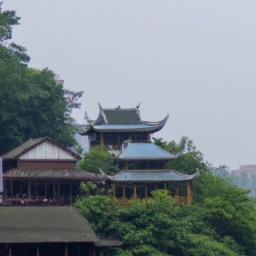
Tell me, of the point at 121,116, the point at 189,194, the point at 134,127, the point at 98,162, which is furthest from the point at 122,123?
the point at 189,194

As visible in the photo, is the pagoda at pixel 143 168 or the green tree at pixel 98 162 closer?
the pagoda at pixel 143 168

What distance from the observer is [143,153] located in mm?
42719

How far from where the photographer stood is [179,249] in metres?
36.4

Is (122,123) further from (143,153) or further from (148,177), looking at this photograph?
(148,177)

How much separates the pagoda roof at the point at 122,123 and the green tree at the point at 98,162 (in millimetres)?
2651

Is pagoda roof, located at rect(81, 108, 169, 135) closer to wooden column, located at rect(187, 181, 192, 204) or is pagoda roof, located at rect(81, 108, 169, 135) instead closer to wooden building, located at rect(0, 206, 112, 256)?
wooden column, located at rect(187, 181, 192, 204)

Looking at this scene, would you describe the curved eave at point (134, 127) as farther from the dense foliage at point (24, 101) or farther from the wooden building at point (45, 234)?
the wooden building at point (45, 234)

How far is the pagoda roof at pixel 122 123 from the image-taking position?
155 feet

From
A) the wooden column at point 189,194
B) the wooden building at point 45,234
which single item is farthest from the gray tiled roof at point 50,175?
the wooden building at point 45,234

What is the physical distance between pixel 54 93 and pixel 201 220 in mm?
14730

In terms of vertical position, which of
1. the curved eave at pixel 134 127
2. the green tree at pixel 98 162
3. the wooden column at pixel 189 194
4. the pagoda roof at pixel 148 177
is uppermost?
the curved eave at pixel 134 127

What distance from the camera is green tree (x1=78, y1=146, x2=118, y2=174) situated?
44094 millimetres

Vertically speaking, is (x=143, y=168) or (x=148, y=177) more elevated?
(x=143, y=168)

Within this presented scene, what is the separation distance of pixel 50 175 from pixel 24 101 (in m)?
7.20
